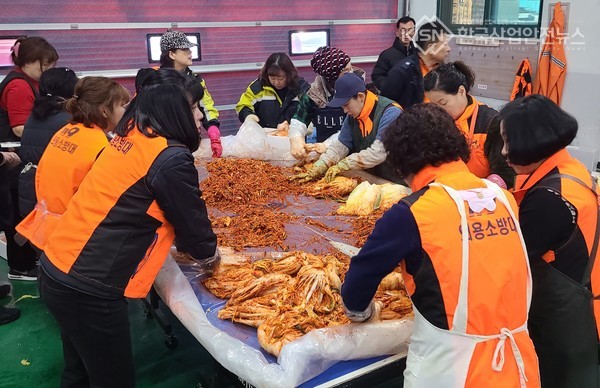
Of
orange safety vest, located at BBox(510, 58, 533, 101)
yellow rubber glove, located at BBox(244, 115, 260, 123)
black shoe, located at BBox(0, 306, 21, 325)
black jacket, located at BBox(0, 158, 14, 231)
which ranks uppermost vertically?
orange safety vest, located at BBox(510, 58, 533, 101)

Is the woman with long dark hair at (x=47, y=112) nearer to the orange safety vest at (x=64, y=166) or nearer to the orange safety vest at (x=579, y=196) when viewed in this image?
the orange safety vest at (x=64, y=166)

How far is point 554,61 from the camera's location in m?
5.89

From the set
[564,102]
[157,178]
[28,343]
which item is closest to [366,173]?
[157,178]

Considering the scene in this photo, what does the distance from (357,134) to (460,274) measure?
7.86ft

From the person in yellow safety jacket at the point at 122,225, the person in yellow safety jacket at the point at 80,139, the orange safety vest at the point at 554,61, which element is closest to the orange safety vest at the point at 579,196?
the person in yellow safety jacket at the point at 122,225

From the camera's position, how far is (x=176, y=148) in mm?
2143

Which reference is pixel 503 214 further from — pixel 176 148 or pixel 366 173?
pixel 366 173

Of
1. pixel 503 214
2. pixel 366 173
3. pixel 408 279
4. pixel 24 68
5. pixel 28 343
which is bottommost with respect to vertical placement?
pixel 28 343

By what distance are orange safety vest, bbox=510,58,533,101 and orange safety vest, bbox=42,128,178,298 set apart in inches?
207

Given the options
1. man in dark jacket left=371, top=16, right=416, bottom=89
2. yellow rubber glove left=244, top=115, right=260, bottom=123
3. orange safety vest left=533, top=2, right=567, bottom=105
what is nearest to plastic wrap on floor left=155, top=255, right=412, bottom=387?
yellow rubber glove left=244, top=115, right=260, bottom=123

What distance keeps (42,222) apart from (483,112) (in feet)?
8.24

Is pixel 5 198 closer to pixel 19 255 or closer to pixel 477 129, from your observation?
pixel 19 255

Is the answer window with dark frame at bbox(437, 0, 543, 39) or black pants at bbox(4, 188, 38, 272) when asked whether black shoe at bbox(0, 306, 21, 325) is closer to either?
black pants at bbox(4, 188, 38, 272)

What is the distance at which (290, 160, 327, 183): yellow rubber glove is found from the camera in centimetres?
391
